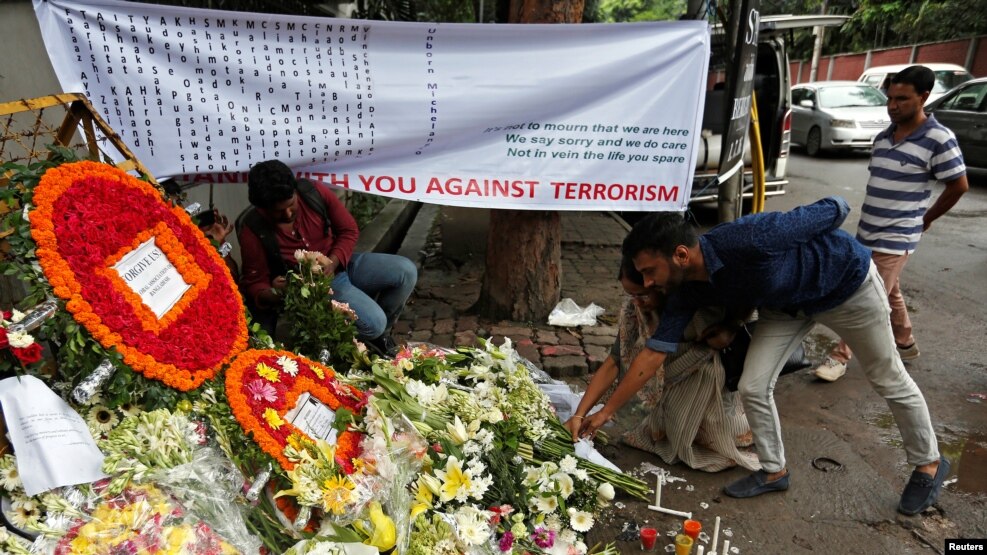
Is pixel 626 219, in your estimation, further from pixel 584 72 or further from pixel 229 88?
pixel 229 88

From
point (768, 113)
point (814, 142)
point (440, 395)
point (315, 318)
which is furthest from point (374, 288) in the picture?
point (814, 142)

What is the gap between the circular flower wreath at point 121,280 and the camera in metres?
1.83

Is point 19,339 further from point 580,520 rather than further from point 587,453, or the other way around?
point 587,453

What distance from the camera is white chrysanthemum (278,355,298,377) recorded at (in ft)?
7.49

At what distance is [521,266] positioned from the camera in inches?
163

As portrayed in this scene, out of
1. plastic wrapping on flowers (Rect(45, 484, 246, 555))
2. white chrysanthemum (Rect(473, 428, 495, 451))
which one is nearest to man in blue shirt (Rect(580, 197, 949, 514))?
white chrysanthemum (Rect(473, 428, 495, 451))

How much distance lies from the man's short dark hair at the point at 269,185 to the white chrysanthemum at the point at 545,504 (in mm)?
1794

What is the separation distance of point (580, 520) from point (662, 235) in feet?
3.48

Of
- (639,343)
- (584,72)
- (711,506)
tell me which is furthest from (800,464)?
(584,72)

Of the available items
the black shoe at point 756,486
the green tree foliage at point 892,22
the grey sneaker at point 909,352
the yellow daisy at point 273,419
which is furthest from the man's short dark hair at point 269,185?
the green tree foliage at point 892,22

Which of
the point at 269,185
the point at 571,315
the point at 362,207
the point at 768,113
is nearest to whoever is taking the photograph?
the point at 269,185

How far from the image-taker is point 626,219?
811 cm

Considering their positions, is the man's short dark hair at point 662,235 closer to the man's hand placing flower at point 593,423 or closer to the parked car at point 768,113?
the man's hand placing flower at point 593,423

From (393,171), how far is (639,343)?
1.68 meters
